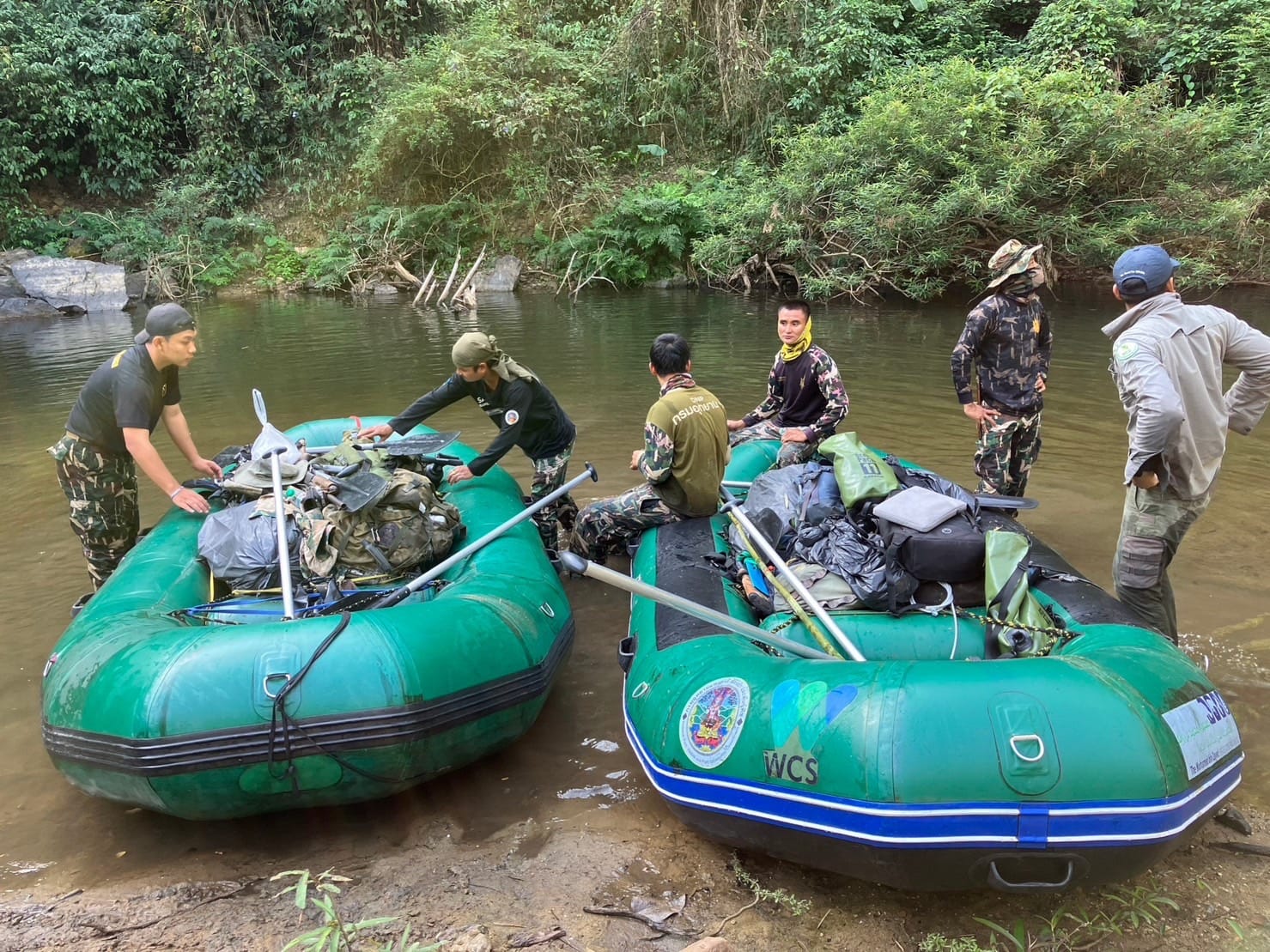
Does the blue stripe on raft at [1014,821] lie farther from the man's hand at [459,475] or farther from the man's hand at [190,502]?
the man's hand at [190,502]

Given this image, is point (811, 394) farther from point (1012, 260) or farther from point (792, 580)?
point (792, 580)

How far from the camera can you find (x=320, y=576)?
381 centimetres

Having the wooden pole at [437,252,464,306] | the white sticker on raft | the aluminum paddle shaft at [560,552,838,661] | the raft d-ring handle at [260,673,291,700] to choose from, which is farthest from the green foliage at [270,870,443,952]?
the wooden pole at [437,252,464,306]

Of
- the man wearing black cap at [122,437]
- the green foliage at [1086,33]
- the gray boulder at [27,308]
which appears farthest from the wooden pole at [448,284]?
the man wearing black cap at [122,437]

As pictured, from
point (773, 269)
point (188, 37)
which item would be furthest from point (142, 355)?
point (188, 37)

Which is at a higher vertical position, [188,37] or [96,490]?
[188,37]

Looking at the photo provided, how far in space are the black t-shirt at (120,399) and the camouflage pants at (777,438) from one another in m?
3.09

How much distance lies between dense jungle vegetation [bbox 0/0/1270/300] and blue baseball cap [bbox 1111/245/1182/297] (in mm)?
9465

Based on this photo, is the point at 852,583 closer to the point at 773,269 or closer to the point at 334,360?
the point at 334,360

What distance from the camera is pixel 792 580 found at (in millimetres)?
3350

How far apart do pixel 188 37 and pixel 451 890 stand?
23279mm

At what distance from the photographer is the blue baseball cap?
10.2ft

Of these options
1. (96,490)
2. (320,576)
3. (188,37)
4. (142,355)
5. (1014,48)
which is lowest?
(320,576)

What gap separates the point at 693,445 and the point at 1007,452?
6.43ft
